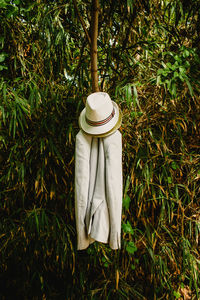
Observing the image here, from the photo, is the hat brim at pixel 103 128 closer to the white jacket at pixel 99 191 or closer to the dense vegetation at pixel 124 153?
the white jacket at pixel 99 191

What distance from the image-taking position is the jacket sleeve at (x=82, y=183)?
3.79 feet

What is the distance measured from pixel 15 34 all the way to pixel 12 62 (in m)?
0.22

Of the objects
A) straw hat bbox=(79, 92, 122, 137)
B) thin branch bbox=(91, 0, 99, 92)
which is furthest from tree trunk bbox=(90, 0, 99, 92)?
straw hat bbox=(79, 92, 122, 137)

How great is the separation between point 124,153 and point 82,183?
0.62 metres

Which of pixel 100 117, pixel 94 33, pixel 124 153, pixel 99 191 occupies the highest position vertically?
pixel 94 33

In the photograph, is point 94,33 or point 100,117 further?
point 94,33

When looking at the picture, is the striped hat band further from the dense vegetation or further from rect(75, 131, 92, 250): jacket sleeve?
the dense vegetation

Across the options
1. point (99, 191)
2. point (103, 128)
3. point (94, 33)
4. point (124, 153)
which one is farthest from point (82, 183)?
point (94, 33)

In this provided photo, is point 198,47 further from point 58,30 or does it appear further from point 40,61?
point 40,61

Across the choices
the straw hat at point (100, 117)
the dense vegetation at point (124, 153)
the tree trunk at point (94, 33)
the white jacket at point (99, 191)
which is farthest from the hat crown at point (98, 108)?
the dense vegetation at point (124, 153)

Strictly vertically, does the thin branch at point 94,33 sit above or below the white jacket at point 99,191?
above

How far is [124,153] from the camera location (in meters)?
1.69

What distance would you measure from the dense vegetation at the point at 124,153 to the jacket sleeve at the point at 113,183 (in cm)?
47

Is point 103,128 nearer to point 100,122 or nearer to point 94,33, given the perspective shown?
point 100,122
